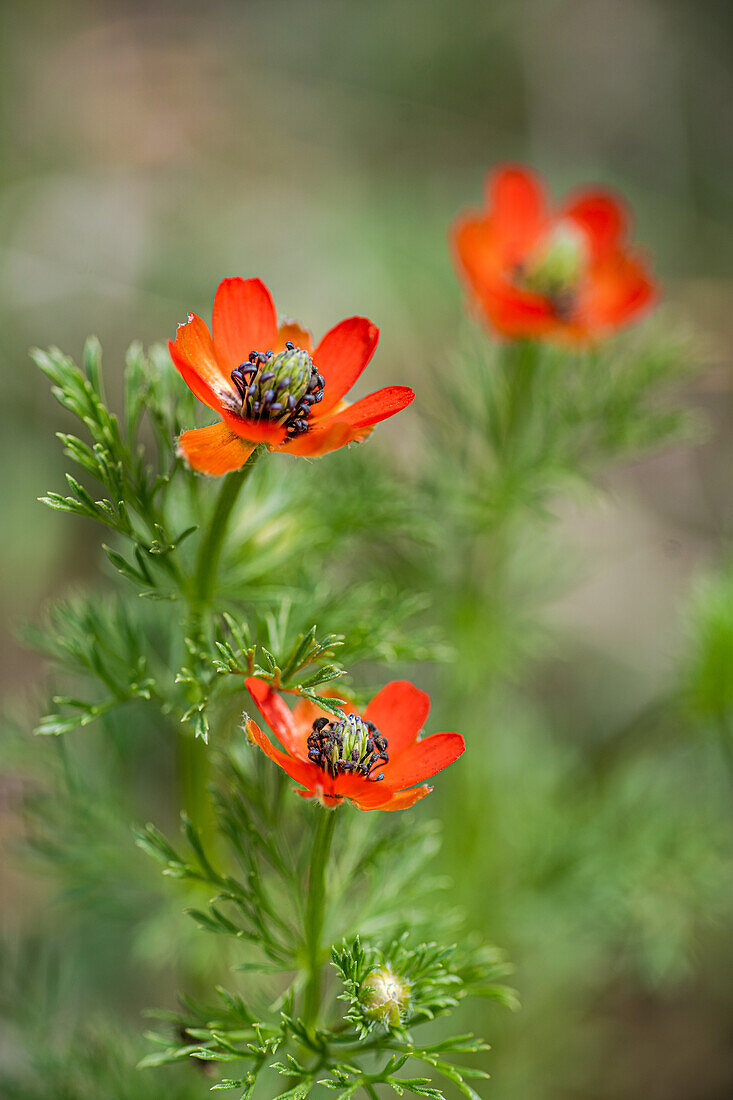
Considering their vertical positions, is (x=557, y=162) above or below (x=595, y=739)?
above

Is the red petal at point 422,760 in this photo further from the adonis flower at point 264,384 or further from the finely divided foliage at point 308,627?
the adonis flower at point 264,384

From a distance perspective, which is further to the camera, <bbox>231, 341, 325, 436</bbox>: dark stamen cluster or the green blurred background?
the green blurred background

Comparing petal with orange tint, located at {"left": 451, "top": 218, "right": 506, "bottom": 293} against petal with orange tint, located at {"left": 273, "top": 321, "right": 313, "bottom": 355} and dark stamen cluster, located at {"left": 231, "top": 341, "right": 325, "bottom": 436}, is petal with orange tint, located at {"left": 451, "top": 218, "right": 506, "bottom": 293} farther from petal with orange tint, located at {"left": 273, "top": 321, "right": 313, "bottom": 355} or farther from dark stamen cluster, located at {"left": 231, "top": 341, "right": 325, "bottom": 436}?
dark stamen cluster, located at {"left": 231, "top": 341, "right": 325, "bottom": 436}

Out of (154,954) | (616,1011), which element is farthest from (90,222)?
(616,1011)

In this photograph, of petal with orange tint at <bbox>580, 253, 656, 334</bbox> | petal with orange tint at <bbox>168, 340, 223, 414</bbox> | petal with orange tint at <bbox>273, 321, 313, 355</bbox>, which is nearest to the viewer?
petal with orange tint at <bbox>168, 340, 223, 414</bbox>

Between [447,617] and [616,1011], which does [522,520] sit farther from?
[616,1011]

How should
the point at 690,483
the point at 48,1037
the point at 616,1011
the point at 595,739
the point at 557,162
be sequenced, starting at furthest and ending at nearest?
the point at 557,162
the point at 690,483
the point at 595,739
the point at 616,1011
the point at 48,1037

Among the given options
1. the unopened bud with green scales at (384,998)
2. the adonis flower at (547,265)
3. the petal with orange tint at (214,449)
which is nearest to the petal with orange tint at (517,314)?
the adonis flower at (547,265)

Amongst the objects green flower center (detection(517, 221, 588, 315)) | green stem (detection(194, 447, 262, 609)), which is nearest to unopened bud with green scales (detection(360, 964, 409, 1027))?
green stem (detection(194, 447, 262, 609))
